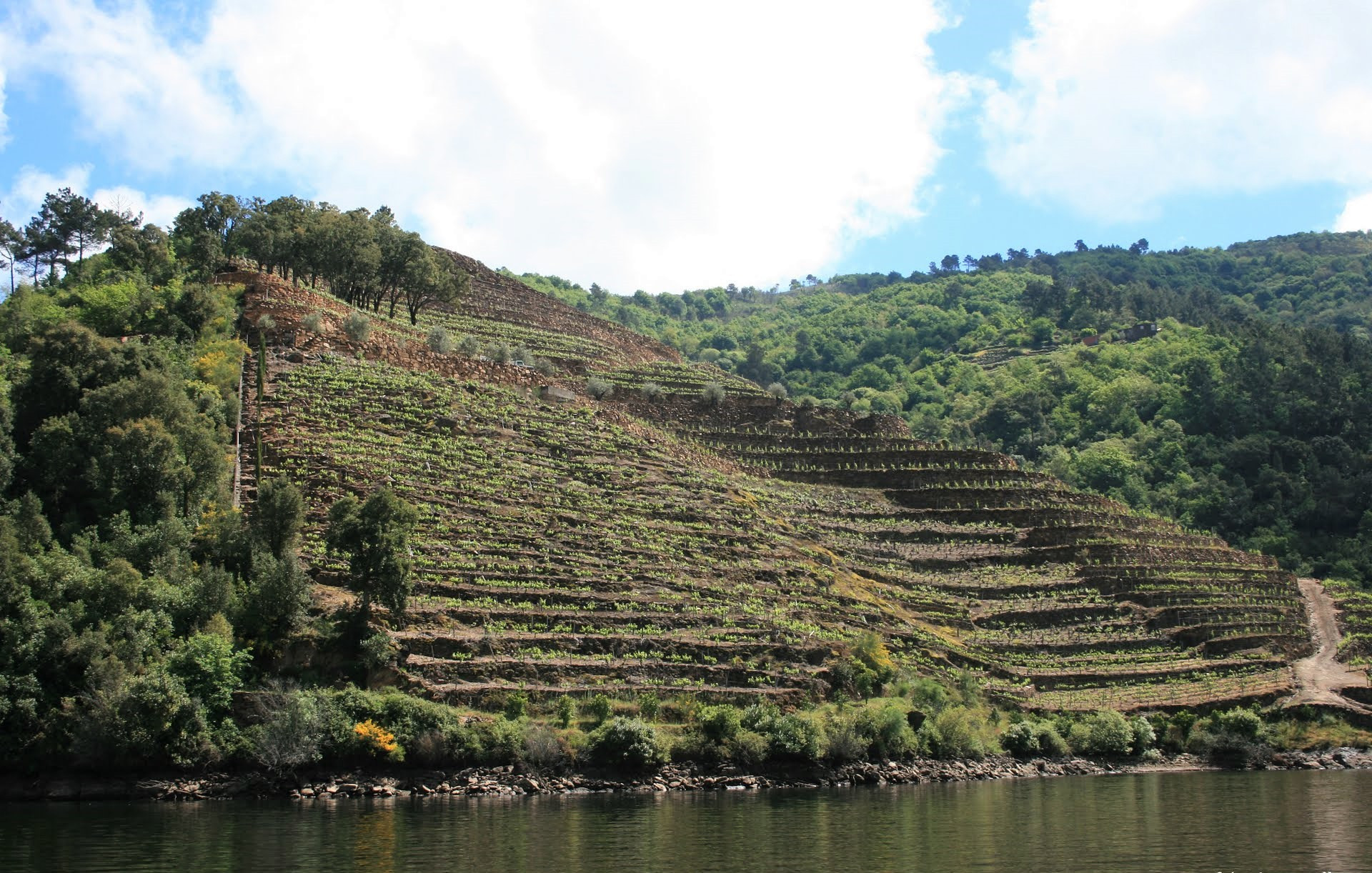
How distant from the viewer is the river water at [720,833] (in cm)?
3112

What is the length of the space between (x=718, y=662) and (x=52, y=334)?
31213 mm

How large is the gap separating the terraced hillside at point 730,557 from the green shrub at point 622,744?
303 cm

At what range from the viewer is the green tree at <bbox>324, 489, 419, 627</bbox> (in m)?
48.1

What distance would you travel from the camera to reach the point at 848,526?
249ft

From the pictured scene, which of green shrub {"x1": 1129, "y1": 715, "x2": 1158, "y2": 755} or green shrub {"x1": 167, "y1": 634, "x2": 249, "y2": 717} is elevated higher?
green shrub {"x1": 167, "y1": 634, "x2": 249, "y2": 717}

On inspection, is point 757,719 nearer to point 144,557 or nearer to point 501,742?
point 501,742

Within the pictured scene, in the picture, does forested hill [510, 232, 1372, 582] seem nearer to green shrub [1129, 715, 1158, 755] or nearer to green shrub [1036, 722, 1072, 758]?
green shrub [1129, 715, 1158, 755]

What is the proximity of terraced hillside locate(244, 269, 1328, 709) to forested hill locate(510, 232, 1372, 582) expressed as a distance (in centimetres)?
1859

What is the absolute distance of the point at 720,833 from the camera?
36625 mm

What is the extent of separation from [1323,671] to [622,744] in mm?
41799

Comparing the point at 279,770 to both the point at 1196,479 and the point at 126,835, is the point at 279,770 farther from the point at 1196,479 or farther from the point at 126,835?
the point at 1196,479

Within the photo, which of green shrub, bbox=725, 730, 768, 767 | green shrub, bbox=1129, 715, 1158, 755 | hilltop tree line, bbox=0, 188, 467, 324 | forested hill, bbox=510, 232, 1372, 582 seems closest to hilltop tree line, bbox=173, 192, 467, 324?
hilltop tree line, bbox=0, 188, 467, 324

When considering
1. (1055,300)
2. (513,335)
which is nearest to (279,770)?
(513,335)

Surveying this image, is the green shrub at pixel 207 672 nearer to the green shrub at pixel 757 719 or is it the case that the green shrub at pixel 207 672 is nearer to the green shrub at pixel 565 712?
the green shrub at pixel 565 712
